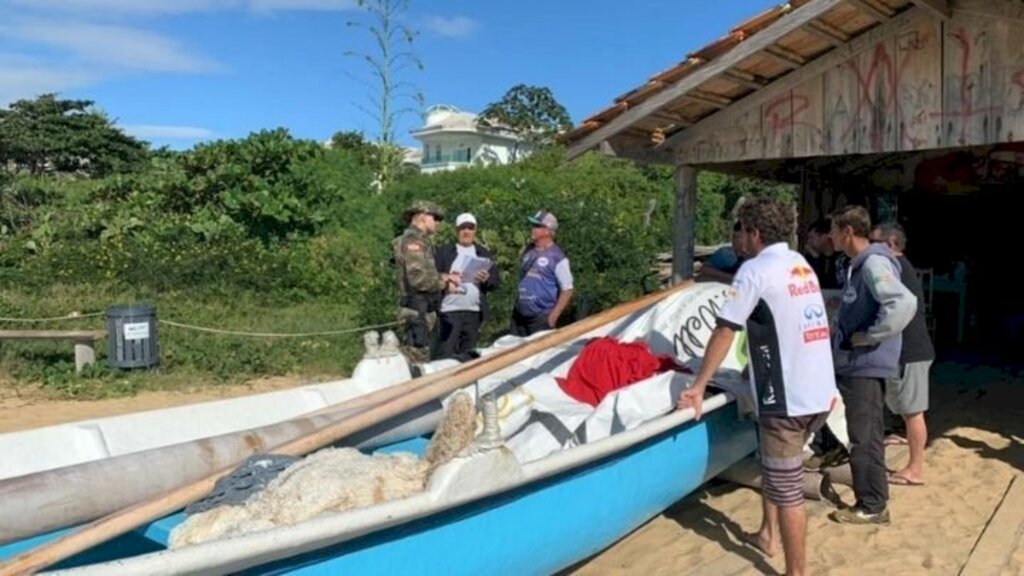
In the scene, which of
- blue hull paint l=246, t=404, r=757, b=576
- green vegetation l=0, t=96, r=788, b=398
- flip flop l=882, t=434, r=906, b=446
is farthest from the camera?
green vegetation l=0, t=96, r=788, b=398

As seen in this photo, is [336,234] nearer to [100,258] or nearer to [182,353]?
[100,258]

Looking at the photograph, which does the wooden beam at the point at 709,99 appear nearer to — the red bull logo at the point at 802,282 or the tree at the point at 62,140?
the red bull logo at the point at 802,282

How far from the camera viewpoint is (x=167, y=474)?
3703 millimetres

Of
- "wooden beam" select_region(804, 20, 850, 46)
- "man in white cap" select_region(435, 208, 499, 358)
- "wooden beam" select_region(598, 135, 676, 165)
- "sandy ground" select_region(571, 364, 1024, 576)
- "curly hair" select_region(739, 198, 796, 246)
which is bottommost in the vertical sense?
"sandy ground" select_region(571, 364, 1024, 576)

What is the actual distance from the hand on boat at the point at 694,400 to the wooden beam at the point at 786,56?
264 centimetres

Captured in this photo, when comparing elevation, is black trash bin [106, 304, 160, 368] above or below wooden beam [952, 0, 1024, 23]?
below

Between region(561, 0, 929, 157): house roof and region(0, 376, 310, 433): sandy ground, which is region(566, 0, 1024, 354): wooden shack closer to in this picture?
region(561, 0, 929, 157): house roof

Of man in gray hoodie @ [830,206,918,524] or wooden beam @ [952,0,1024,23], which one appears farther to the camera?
wooden beam @ [952,0,1024,23]

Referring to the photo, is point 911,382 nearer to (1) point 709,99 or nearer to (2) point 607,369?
(2) point 607,369

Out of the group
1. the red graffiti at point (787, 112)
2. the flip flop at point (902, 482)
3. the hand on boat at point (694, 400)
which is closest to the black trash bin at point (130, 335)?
the red graffiti at point (787, 112)

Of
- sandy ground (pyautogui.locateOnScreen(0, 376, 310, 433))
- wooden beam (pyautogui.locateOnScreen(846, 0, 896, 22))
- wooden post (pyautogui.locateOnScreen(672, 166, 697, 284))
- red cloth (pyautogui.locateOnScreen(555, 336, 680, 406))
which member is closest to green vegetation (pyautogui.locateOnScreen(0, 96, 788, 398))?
sandy ground (pyautogui.locateOnScreen(0, 376, 310, 433))

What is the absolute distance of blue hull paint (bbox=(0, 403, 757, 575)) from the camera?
9.82 feet

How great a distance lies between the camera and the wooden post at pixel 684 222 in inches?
289

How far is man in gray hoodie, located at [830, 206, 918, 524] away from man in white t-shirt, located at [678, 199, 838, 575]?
2.75 ft
